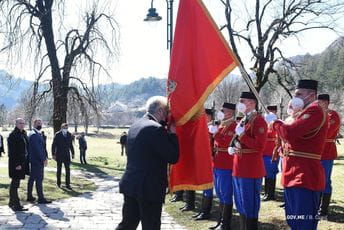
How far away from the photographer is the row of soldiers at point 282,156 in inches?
213

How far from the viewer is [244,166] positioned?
693 centimetres

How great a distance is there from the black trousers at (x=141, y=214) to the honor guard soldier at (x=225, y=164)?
3.06 m

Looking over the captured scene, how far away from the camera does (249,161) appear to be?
273 inches

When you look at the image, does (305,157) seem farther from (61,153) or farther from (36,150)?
(61,153)

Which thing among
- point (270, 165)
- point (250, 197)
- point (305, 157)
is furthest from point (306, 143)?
point (270, 165)

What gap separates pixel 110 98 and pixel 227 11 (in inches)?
375

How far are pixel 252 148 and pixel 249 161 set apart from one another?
20 centimetres

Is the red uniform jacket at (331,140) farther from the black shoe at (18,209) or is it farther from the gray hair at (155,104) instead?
the black shoe at (18,209)

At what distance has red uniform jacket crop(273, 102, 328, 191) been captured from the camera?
17.4ft

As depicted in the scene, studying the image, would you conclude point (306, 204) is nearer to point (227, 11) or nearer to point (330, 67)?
point (227, 11)

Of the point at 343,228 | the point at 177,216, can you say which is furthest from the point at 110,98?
the point at 343,228

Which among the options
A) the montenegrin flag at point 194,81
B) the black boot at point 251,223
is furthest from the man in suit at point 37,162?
the montenegrin flag at point 194,81

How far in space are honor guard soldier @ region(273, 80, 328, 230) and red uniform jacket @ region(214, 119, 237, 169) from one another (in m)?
2.61

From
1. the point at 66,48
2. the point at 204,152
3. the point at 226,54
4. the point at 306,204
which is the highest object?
the point at 66,48
